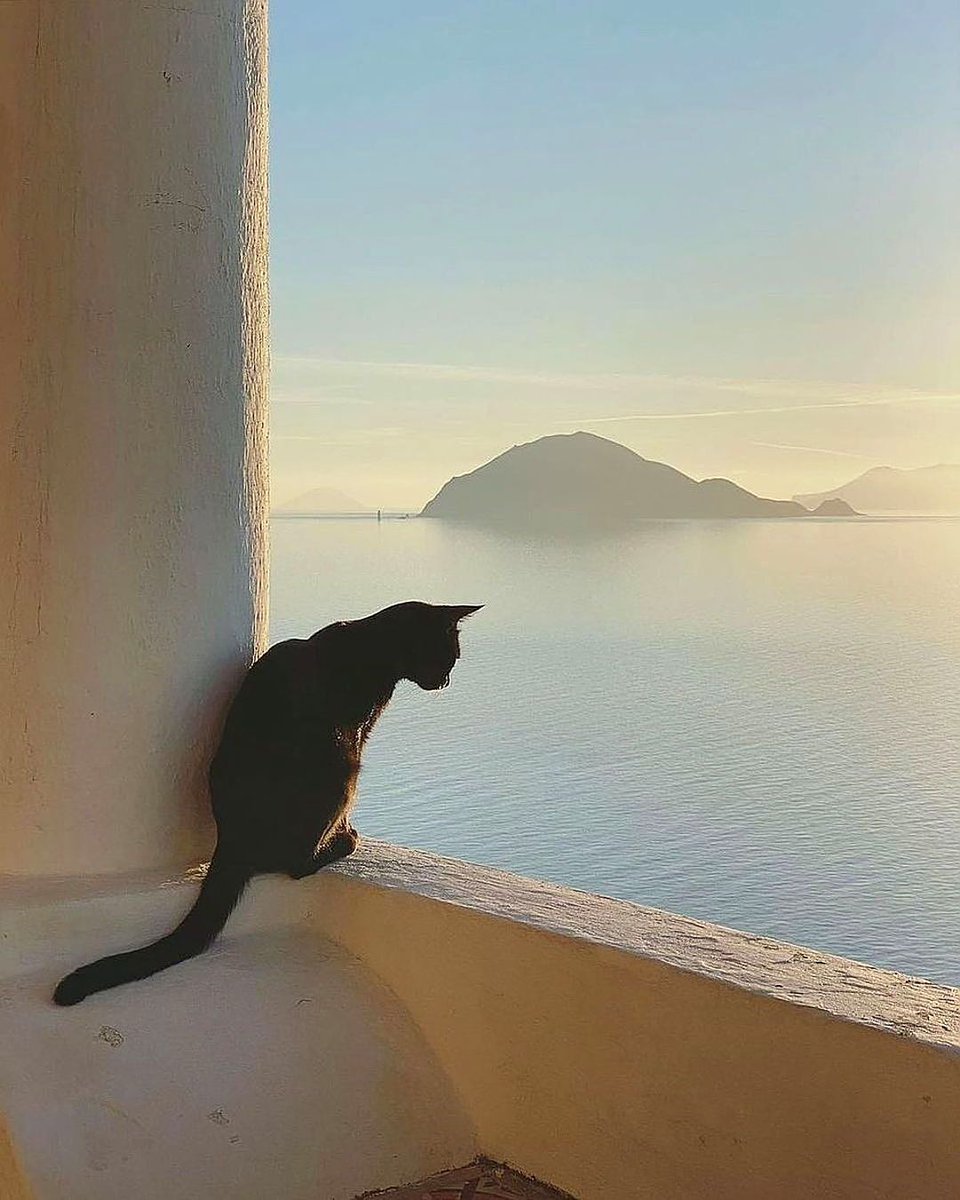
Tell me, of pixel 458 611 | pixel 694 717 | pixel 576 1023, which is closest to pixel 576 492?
pixel 694 717

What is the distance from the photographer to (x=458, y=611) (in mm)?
1739

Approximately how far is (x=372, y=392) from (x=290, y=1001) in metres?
4.61

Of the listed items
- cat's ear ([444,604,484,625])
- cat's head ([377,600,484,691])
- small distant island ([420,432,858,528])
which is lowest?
cat's head ([377,600,484,691])

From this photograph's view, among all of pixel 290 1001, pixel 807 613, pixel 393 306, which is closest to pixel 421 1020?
pixel 290 1001

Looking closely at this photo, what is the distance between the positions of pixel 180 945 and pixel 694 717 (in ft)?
9.07

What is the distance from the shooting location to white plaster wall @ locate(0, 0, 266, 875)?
1520mm

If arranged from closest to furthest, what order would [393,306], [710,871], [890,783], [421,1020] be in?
[421,1020], [710,871], [890,783], [393,306]

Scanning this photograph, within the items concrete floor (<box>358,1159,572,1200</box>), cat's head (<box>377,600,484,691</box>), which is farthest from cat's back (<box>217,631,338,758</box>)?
concrete floor (<box>358,1159,572,1200</box>)

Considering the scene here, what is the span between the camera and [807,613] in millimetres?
5039

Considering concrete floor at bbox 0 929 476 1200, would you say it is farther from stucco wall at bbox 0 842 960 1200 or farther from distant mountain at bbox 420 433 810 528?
distant mountain at bbox 420 433 810 528

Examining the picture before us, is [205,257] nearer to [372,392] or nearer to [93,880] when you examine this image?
[93,880]

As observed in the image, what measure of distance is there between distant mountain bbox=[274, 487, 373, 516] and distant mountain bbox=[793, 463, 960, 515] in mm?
1610

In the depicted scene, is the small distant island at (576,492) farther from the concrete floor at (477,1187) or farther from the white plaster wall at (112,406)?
the concrete floor at (477,1187)

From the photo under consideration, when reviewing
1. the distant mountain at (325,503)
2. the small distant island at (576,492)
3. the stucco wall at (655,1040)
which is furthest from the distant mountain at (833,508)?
the stucco wall at (655,1040)
